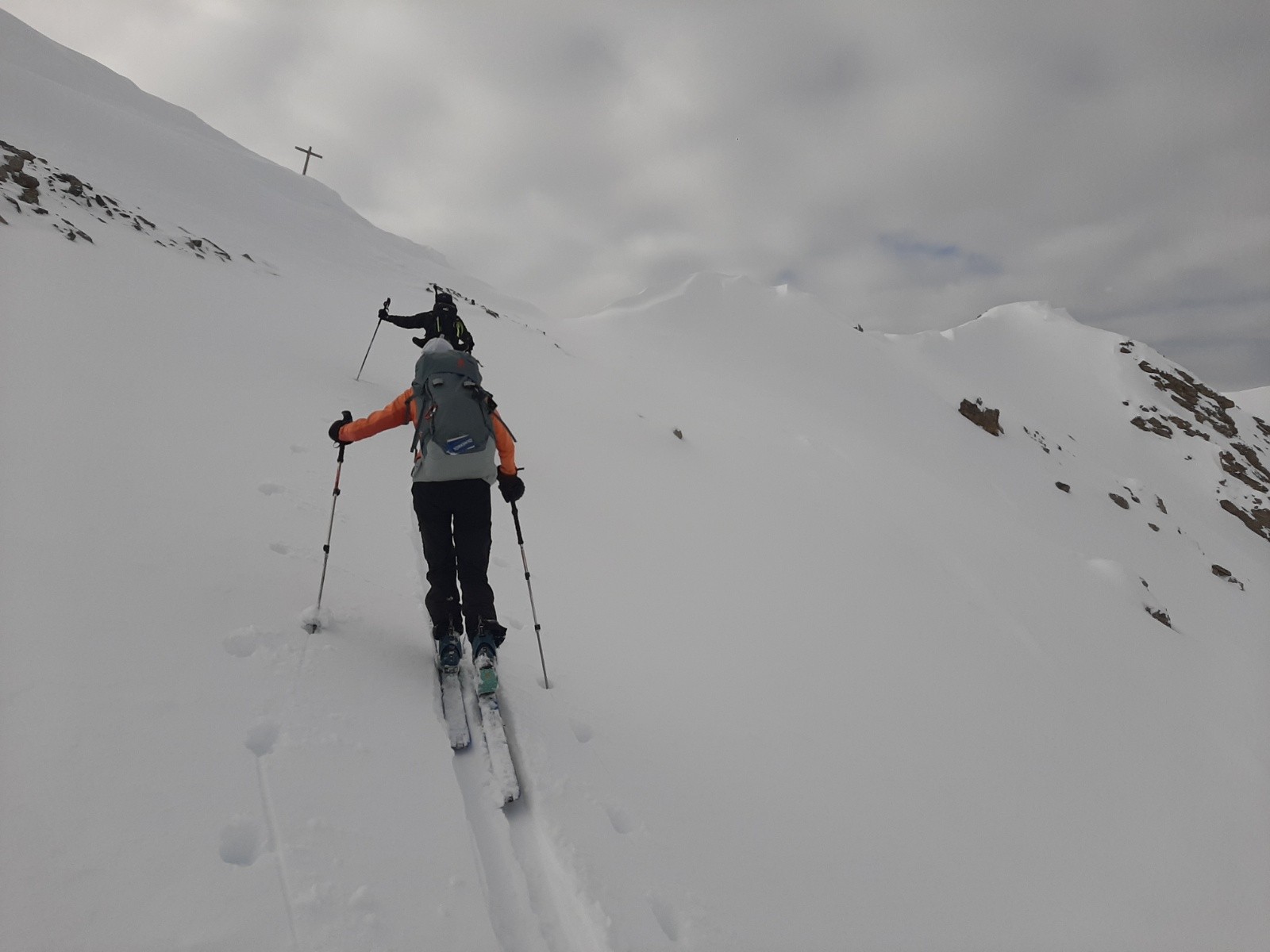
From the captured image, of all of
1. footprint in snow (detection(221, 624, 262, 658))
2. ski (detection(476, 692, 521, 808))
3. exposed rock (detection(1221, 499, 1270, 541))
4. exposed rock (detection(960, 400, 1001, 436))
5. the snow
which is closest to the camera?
the snow

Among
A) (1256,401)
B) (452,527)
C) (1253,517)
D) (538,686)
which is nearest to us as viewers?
(452,527)

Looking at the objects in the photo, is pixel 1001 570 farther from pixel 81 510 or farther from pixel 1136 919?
pixel 81 510

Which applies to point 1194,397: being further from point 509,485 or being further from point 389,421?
point 389,421

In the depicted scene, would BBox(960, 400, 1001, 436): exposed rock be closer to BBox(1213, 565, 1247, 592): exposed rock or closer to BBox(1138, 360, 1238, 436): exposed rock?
BBox(1213, 565, 1247, 592): exposed rock

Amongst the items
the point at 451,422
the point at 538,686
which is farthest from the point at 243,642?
the point at 538,686

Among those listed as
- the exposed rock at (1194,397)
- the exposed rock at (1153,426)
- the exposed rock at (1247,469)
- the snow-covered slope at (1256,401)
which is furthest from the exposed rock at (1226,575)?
the snow-covered slope at (1256,401)

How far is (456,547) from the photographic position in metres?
4.25

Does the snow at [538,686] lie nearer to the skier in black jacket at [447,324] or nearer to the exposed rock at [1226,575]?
the skier in black jacket at [447,324]

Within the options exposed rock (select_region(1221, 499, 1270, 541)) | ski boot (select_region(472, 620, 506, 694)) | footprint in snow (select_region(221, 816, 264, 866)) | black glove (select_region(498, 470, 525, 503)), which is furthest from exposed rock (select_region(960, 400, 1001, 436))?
footprint in snow (select_region(221, 816, 264, 866))

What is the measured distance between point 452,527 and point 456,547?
23cm

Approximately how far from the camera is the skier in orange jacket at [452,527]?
4078 mm

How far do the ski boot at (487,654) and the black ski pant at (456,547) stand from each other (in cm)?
6

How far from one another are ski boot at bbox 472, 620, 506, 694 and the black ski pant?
0.20ft

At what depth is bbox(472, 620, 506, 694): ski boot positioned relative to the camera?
12.9 feet
